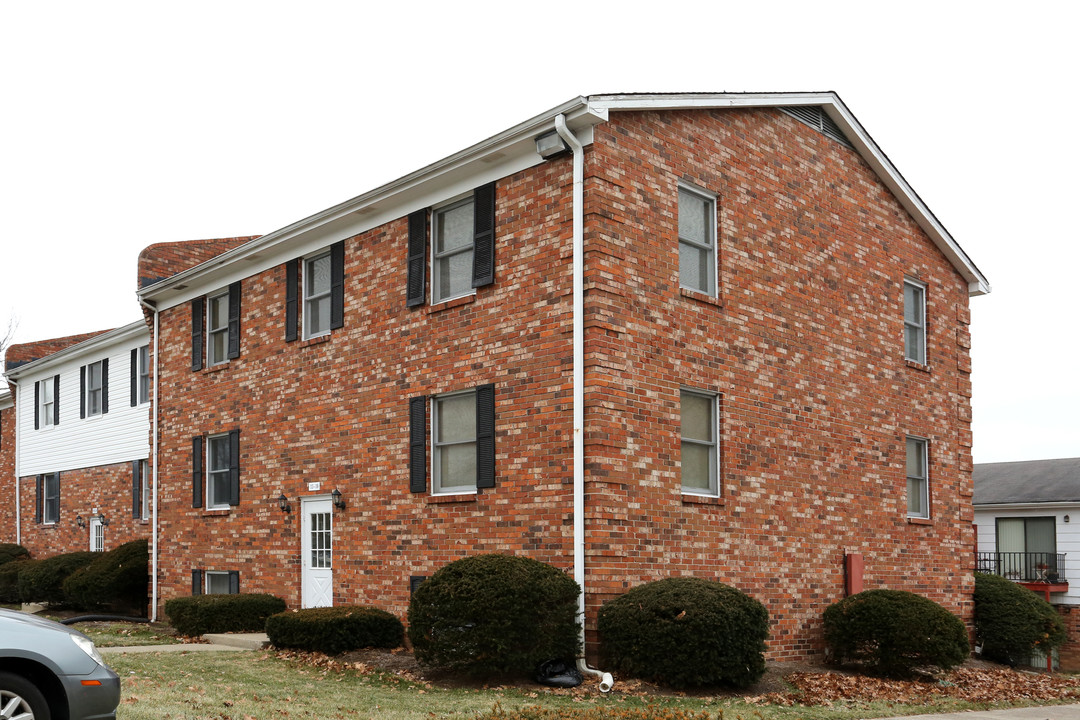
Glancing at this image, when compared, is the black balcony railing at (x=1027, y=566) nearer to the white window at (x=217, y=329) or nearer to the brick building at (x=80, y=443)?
the white window at (x=217, y=329)

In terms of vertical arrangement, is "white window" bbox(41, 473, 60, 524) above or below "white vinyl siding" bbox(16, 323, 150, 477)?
below

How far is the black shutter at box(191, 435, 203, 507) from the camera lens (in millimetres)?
21172

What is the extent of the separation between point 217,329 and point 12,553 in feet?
52.2

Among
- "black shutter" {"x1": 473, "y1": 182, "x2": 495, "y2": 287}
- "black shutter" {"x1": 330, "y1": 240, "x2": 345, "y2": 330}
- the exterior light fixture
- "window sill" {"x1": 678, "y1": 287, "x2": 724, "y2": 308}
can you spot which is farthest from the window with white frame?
"window sill" {"x1": 678, "y1": 287, "x2": 724, "y2": 308}

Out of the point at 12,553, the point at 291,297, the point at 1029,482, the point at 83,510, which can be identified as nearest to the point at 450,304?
the point at 291,297

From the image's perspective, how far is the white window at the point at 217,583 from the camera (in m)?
20.4

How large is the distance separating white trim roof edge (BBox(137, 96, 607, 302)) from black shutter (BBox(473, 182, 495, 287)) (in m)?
0.52

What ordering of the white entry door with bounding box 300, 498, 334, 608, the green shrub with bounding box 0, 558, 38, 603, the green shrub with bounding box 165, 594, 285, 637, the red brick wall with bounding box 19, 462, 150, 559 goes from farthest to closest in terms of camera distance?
1. the green shrub with bounding box 0, 558, 38, 603
2. the red brick wall with bounding box 19, 462, 150, 559
3. the green shrub with bounding box 165, 594, 285, 637
4. the white entry door with bounding box 300, 498, 334, 608

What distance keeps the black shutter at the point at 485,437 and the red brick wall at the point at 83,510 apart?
1454cm

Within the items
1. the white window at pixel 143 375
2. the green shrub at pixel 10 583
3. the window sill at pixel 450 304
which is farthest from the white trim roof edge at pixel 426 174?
the green shrub at pixel 10 583

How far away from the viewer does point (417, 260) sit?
1641 centimetres

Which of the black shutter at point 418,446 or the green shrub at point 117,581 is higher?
the black shutter at point 418,446

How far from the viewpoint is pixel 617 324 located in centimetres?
1383

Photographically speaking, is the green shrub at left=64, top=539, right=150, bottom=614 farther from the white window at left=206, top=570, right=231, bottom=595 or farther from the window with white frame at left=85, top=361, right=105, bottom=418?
the window with white frame at left=85, top=361, right=105, bottom=418
